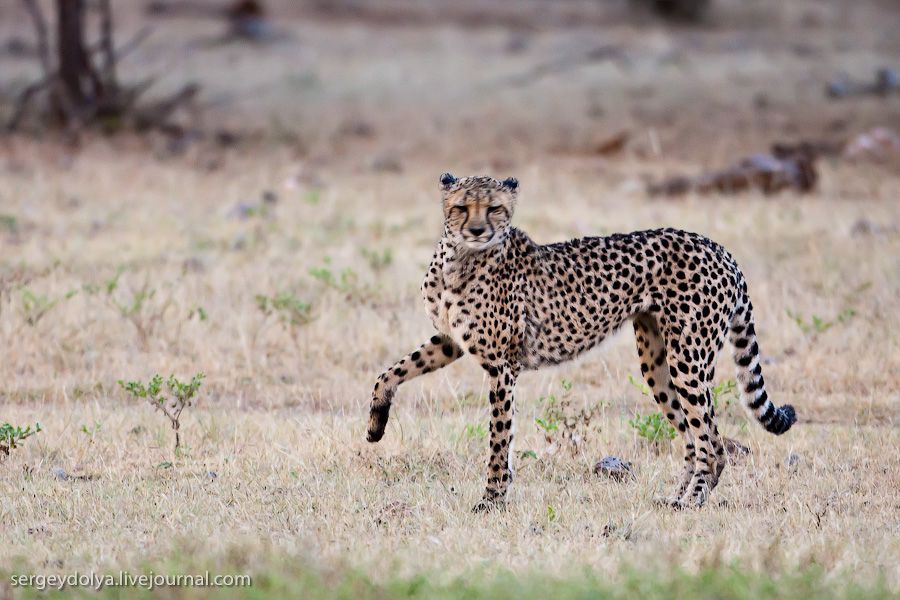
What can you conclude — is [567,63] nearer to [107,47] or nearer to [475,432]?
[107,47]

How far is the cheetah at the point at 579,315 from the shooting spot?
253 inches

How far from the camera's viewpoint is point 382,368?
30.2 feet

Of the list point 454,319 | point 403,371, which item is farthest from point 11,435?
point 454,319

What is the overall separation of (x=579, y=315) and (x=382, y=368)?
2.78 meters

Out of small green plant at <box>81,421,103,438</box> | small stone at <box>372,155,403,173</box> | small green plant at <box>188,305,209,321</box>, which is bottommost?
small green plant at <box>81,421,103,438</box>

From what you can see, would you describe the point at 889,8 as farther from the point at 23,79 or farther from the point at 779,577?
the point at 779,577

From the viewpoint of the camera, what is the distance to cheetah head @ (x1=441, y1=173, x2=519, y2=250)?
6.20 metres

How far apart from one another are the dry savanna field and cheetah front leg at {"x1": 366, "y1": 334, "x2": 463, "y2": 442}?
1.17 feet

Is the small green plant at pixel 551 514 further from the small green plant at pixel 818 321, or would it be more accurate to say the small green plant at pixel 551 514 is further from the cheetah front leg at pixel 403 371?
the small green plant at pixel 818 321

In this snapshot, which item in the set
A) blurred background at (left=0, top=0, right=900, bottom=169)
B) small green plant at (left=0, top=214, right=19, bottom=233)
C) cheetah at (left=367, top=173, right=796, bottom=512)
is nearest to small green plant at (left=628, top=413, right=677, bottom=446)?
cheetah at (left=367, top=173, right=796, bottom=512)

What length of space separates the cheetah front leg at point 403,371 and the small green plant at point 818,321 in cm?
350

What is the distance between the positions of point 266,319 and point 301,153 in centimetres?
901

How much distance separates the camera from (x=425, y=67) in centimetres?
2525

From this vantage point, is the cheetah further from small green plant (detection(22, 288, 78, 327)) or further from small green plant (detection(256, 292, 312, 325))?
small green plant (detection(22, 288, 78, 327))
